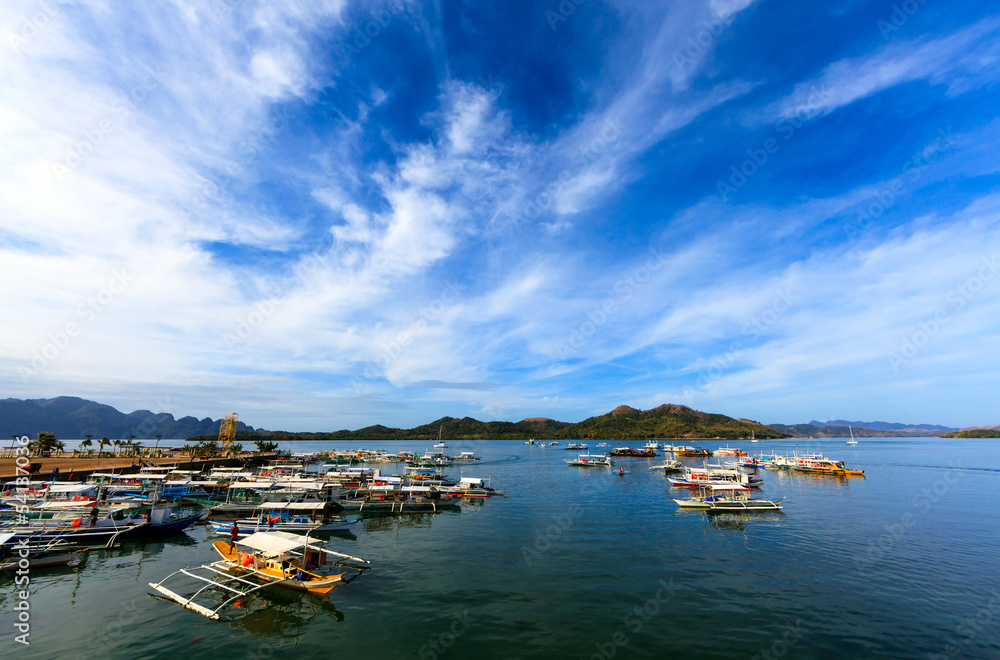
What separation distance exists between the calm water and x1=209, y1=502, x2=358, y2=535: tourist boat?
2375 mm

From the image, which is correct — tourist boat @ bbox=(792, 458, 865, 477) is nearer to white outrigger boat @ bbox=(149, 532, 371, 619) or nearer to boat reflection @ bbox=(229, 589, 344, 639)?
white outrigger boat @ bbox=(149, 532, 371, 619)

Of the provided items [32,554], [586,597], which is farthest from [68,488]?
[586,597]

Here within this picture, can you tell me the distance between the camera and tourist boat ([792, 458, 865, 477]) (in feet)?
281

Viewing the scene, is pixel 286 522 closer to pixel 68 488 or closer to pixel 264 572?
pixel 264 572

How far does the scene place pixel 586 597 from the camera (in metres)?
24.3

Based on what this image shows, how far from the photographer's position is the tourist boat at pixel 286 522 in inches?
1515

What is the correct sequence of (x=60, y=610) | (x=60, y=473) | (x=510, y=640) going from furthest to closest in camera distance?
(x=60, y=473) → (x=60, y=610) → (x=510, y=640)

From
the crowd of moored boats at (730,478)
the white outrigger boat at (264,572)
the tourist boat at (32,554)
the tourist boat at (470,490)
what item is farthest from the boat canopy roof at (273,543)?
the crowd of moored boats at (730,478)

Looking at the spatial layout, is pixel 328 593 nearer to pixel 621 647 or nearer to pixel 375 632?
pixel 375 632

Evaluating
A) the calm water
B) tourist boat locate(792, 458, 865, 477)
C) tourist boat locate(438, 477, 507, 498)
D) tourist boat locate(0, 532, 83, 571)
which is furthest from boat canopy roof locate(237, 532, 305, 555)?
tourist boat locate(792, 458, 865, 477)

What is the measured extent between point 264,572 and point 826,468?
111 m

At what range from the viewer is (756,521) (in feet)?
146

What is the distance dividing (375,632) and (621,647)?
11941mm

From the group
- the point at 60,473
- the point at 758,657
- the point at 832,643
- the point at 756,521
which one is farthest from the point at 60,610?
the point at 60,473
